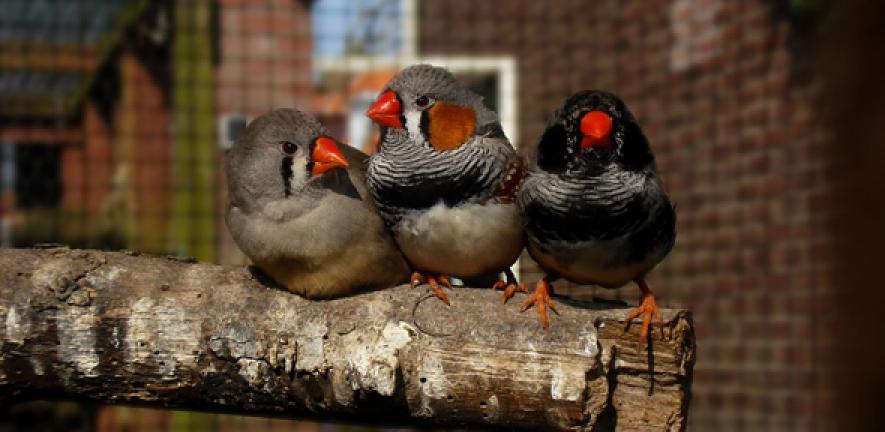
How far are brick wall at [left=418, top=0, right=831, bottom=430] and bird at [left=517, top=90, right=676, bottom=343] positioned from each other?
6.58 ft

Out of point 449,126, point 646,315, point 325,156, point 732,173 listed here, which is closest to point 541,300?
point 646,315

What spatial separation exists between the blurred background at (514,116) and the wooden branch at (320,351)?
1323 millimetres

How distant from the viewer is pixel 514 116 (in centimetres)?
450

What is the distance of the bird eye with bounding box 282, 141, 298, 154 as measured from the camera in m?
1.85

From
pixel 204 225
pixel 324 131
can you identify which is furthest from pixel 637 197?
pixel 204 225

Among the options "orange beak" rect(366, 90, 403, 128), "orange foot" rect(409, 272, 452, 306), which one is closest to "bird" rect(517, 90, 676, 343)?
"orange foot" rect(409, 272, 452, 306)

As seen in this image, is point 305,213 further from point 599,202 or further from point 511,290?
point 599,202

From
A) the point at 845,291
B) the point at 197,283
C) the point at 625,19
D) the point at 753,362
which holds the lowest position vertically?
the point at 753,362

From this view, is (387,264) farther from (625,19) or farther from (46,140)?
(46,140)

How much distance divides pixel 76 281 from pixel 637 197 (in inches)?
41.0

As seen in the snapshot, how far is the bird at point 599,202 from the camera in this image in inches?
64.6

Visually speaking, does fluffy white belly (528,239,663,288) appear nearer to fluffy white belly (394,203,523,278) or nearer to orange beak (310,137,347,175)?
fluffy white belly (394,203,523,278)

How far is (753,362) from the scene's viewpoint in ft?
12.9

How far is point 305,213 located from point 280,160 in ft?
0.41
